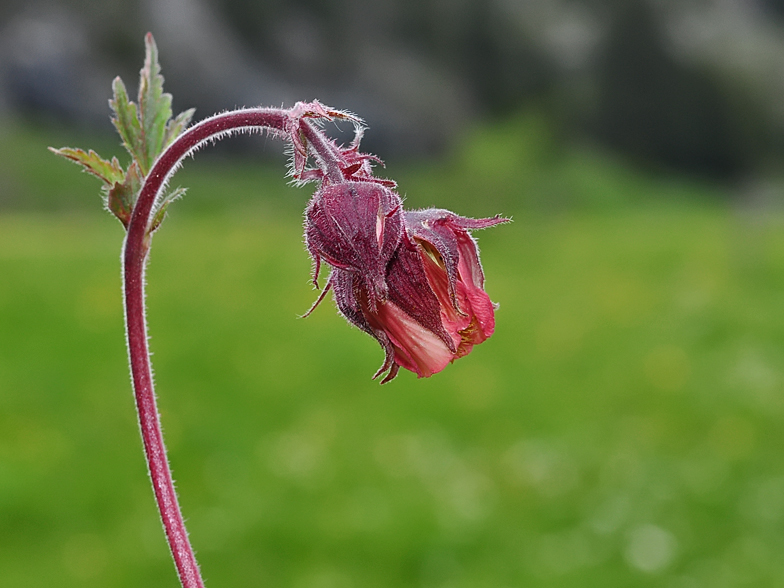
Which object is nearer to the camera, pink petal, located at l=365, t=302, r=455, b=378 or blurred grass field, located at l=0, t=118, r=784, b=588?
pink petal, located at l=365, t=302, r=455, b=378

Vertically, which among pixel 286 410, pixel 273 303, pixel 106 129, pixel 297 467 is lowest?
pixel 297 467

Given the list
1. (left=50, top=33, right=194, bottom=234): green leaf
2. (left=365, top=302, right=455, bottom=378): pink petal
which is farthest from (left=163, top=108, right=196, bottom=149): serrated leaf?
(left=365, top=302, right=455, bottom=378): pink petal

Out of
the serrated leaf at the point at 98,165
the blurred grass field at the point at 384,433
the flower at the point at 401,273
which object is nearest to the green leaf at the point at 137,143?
the serrated leaf at the point at 98,165

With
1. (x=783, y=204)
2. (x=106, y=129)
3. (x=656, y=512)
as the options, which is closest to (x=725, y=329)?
(x=656, y=512)

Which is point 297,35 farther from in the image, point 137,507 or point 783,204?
point 137,507

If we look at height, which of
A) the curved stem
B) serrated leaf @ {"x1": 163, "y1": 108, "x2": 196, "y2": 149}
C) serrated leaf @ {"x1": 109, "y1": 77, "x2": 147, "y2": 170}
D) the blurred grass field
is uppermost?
the blurred grass field

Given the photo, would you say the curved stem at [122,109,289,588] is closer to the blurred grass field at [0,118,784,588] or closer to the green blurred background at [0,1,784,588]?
the blurred grass field at [0,118,784,588]

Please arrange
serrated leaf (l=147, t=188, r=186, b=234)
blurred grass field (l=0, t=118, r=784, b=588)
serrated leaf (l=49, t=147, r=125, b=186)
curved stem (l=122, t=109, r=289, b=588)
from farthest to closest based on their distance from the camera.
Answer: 1. blurred grass field (l=0, t=118, r=784, b=588)
2. serrated leaf (l=49, t=147, r=125, b=186)
3. serrated leaf (l=147, t=188, r=186, b=234)
4. curved stem (l=122, t=109, r=289, b=588)
